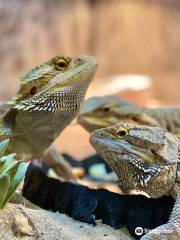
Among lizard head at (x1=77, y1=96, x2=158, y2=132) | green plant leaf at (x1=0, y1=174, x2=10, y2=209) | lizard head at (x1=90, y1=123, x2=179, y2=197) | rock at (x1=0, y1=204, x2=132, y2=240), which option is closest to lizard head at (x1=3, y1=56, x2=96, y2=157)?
lizard head at (x1=77, y1=96, x2=158, y2=132)

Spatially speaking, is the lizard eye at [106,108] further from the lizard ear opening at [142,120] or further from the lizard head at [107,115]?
the lizard ear opening at [142,120]

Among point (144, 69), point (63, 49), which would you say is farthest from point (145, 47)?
point (63, 49)

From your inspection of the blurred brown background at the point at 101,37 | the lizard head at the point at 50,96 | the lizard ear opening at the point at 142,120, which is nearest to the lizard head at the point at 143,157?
the lizard head at the point at 50,96

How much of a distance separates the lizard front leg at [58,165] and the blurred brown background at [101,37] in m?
3.84

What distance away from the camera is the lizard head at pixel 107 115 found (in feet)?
9.55

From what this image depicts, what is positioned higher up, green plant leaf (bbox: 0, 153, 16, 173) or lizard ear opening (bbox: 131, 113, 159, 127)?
green plant leaf (bbox: 0, 153, 16, 173)

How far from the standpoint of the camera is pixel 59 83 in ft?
8.02

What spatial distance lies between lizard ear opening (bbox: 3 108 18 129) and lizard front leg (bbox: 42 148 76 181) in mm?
415

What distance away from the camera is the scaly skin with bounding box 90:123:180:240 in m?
1.88

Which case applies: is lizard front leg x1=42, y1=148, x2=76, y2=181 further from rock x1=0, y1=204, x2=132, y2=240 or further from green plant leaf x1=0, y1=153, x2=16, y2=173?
green plant leaf x1=0, y1=153, x2=16, y2=173

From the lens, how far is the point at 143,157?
74.9 inches

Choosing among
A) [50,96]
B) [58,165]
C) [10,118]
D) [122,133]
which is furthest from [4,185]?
[58,165]

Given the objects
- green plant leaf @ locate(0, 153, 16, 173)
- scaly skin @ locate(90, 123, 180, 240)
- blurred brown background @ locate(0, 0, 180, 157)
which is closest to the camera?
green plant leaf @ locate(0, 153, 16, 173)

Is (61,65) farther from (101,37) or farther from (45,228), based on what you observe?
(101,37)
